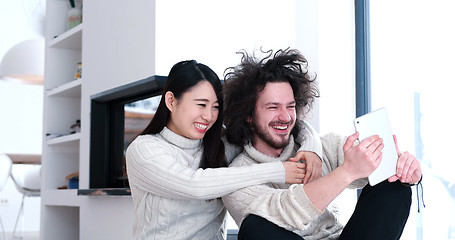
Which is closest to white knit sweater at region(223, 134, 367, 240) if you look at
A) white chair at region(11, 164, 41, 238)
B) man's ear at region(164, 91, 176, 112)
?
man's ear at region(164, 91, 176, 112)

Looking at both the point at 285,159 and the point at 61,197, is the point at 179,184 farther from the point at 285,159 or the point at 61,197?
the point at 61,197

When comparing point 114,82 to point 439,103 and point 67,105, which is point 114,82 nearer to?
point 67,105

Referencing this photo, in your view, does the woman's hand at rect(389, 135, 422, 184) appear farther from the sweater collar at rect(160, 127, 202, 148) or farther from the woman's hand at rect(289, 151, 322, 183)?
the sweater collar at rect(160, 127, 202, 148)

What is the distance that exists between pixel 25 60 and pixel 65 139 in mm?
1039

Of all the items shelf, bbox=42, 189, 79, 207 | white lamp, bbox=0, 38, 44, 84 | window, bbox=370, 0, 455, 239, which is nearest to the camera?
window, bbox=370, 0, 455, 239

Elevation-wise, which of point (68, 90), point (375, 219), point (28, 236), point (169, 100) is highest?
point (68, 90)

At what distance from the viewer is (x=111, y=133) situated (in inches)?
127

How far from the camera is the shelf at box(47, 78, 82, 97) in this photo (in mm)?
3460

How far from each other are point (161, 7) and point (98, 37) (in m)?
0.71

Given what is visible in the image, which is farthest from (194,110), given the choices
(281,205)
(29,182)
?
(29,182)

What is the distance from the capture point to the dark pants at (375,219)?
1.49 meters

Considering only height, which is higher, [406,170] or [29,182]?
[406,170]

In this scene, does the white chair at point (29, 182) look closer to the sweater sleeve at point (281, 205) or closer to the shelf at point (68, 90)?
the shelf at point (68, 90)

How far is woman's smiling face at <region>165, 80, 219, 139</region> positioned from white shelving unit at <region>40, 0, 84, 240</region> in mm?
2091
